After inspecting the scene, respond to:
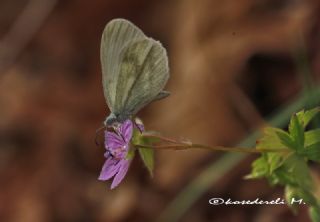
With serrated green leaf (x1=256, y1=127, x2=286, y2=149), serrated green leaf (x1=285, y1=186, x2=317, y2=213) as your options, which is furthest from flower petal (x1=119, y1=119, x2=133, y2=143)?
serrated green leaf (x1=285, y1=186, x2=317, y2=213)

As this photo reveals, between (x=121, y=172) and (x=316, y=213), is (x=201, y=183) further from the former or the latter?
(x=121, y=172)

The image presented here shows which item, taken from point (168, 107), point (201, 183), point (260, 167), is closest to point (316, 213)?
point (260, 167)

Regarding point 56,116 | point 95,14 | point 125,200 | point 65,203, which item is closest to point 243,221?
point 125,200

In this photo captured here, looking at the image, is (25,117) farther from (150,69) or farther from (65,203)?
(150,69)

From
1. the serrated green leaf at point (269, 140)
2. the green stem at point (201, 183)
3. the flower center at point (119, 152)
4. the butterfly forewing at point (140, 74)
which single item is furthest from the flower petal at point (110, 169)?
the green stem at point (201, 183)

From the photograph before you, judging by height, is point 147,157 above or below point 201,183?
above
